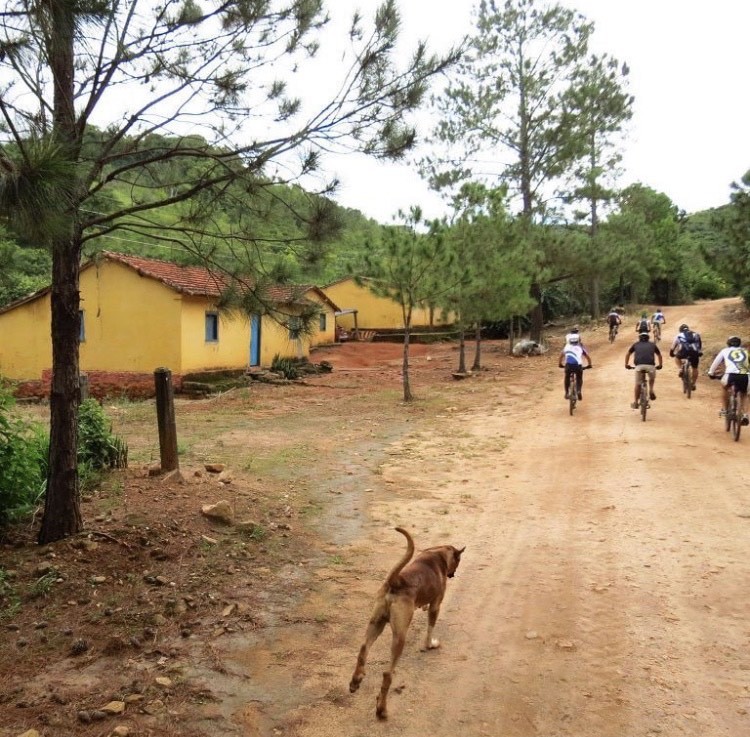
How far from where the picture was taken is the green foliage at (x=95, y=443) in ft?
26.5

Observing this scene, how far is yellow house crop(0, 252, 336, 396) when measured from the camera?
67.6ft

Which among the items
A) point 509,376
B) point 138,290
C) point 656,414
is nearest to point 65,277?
point 656,414

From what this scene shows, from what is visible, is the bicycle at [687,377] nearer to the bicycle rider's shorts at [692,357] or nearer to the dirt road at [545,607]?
the bicycle rider's shorts at [692,357]

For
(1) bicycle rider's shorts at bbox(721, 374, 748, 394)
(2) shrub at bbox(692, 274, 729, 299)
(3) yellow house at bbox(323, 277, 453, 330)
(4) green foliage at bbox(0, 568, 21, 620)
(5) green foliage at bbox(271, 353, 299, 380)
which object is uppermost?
(2) shrub at bbox(692, 274, 729, 299)

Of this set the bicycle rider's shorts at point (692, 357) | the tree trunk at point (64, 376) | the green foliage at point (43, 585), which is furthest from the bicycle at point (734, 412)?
the green foliage at point (43, 585)

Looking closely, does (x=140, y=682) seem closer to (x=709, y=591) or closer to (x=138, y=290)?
(x=709, y=591)

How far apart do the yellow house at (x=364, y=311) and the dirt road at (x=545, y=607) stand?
30.7 meters

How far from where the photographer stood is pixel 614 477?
8.36m

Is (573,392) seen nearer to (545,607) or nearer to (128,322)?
(545,607)

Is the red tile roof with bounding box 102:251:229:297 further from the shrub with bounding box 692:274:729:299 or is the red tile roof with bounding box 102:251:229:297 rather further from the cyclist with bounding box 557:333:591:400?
the shrub with bounding box 692:274:729:299

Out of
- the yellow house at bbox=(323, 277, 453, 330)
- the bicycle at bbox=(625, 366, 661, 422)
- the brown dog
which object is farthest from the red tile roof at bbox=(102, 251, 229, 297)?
the yellow house at bbox=(323, 277, 453, 330)

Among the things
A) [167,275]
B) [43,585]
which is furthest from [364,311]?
[43,585]

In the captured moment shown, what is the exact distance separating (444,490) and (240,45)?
5.18 m

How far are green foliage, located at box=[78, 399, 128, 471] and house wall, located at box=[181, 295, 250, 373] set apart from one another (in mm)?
11013
